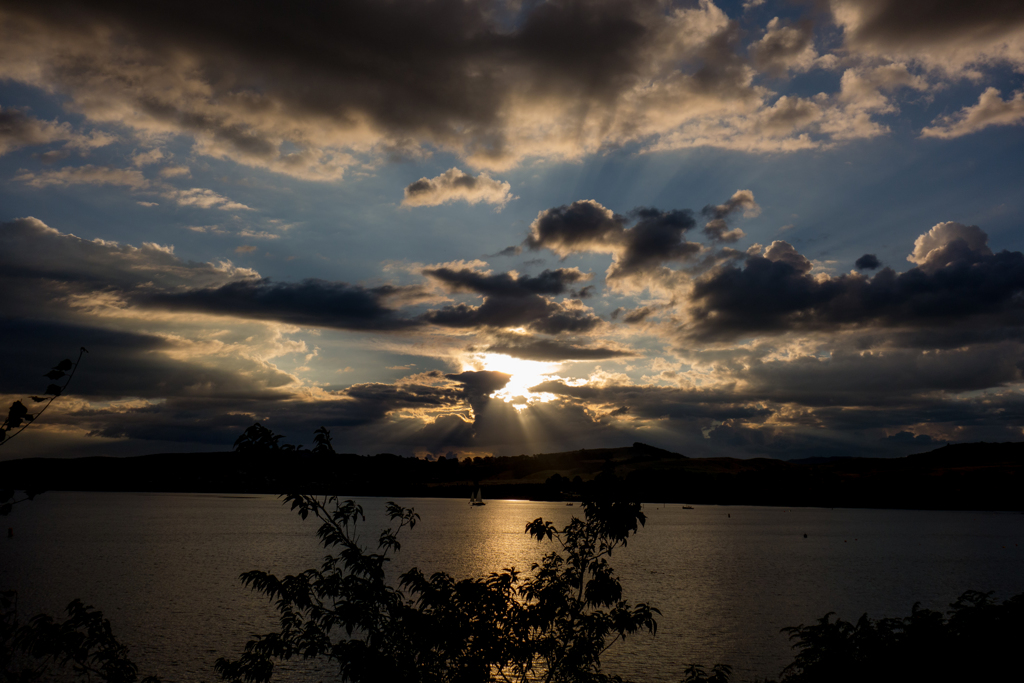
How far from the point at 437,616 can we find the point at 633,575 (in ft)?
248

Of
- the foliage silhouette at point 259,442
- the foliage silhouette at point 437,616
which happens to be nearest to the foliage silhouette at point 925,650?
the foliage silhouette at point 437,616

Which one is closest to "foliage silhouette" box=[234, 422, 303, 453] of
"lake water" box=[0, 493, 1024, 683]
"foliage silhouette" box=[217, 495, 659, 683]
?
"foliage silhouette" box=[217, 495, 659, 683]

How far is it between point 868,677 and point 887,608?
56.9 metres

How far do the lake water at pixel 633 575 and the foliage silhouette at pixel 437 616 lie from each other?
2775cm

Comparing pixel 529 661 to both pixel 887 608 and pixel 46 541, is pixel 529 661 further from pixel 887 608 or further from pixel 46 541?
pixel 46 541

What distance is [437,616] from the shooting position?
49.8 ft

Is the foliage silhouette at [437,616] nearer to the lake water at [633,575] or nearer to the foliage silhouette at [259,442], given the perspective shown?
the foliage silhouette at [259,442]

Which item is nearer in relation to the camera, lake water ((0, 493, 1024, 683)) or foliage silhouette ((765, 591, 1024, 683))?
foliage silhouette ((765, 591, 1024, 683))

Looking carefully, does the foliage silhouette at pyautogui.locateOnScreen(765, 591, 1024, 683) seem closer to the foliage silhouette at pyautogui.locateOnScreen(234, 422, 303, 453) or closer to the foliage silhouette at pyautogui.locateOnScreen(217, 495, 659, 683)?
the foliage silhouette at pyautogui.locateOnScreen(217, 495, 659, 683)

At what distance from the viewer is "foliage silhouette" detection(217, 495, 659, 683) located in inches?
559

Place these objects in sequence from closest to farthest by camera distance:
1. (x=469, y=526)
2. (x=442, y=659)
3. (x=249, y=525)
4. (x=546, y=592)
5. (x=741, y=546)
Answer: (x=442, y=659) → (x=546, y=592) → (x=741, y=546) → (x=249, y=525) → (x=469, y=526)

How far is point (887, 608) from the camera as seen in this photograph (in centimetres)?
6712

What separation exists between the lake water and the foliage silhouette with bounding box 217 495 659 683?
27750mm

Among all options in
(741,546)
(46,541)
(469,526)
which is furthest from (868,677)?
(469,526)
